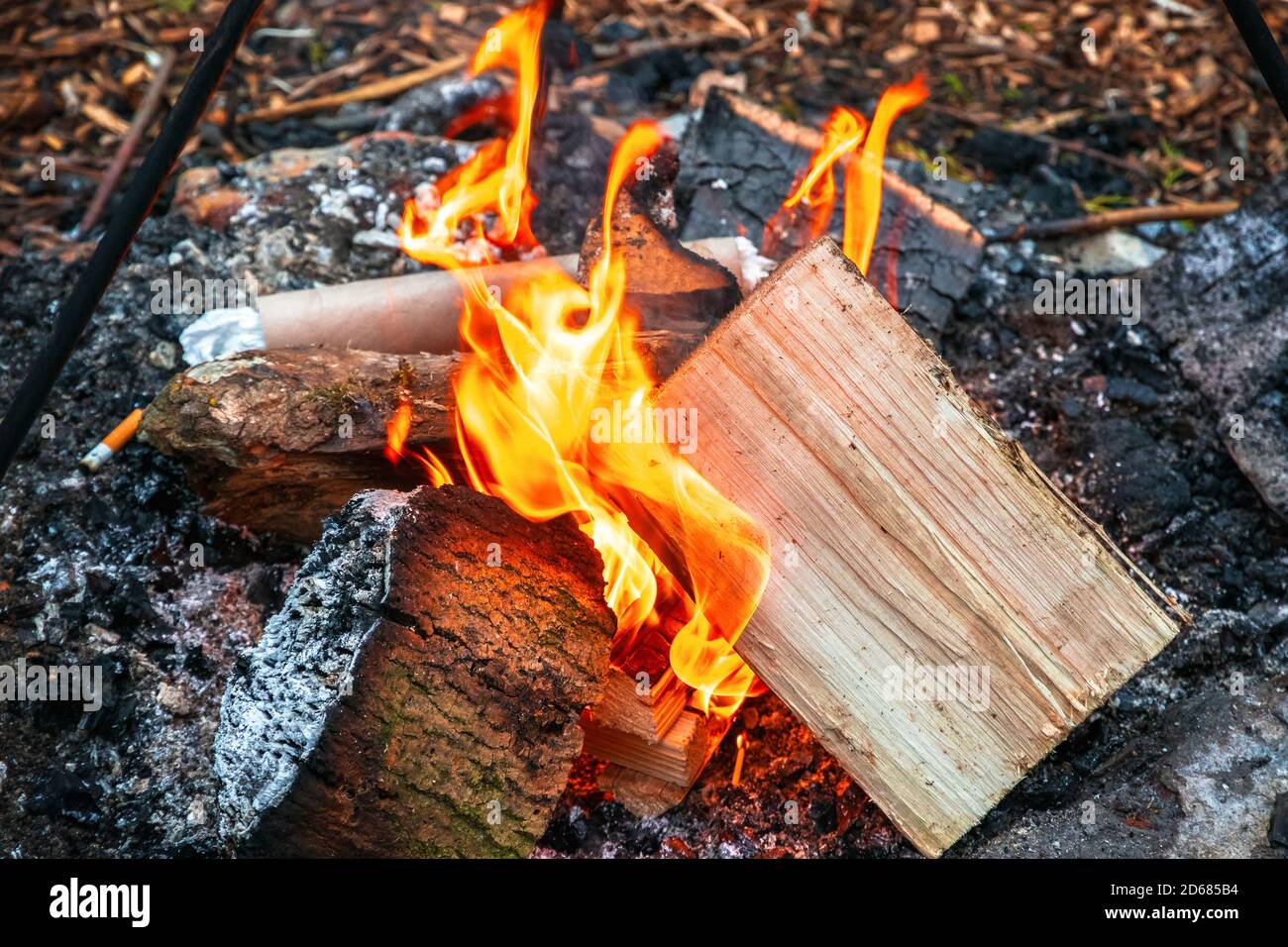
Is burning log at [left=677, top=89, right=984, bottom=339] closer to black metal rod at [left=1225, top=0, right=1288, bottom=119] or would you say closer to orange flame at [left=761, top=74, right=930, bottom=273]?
orange flame at [left=761, top=74, right=930, bottom=273]

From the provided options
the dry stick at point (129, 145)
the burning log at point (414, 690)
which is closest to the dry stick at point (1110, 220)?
the burning log at point (414, 690)

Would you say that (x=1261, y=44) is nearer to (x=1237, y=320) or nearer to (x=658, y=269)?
(x=1237, y=320)

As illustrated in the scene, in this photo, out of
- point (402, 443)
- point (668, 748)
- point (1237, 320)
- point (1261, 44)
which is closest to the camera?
point (1261, 44)

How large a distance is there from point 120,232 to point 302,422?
25.8 inches

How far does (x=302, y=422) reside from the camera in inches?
114

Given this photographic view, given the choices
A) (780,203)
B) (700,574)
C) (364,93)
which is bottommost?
(364,93)

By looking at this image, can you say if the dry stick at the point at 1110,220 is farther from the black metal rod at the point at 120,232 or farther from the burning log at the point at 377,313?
the black metal rod at the point at 120,232

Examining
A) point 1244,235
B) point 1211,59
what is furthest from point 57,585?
point 1211,59

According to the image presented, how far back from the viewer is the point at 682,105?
17.0ft

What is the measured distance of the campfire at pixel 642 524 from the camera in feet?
8.18

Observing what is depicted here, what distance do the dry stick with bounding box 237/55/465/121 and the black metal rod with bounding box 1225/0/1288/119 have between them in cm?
351

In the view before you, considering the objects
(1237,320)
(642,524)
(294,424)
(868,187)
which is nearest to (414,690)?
(642,524)

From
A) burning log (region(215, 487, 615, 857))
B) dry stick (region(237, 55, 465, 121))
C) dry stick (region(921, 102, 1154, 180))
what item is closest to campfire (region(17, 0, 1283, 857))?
burning log (region(215, 487, 615, 857))

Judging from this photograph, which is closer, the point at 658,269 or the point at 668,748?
the point at 668,748
